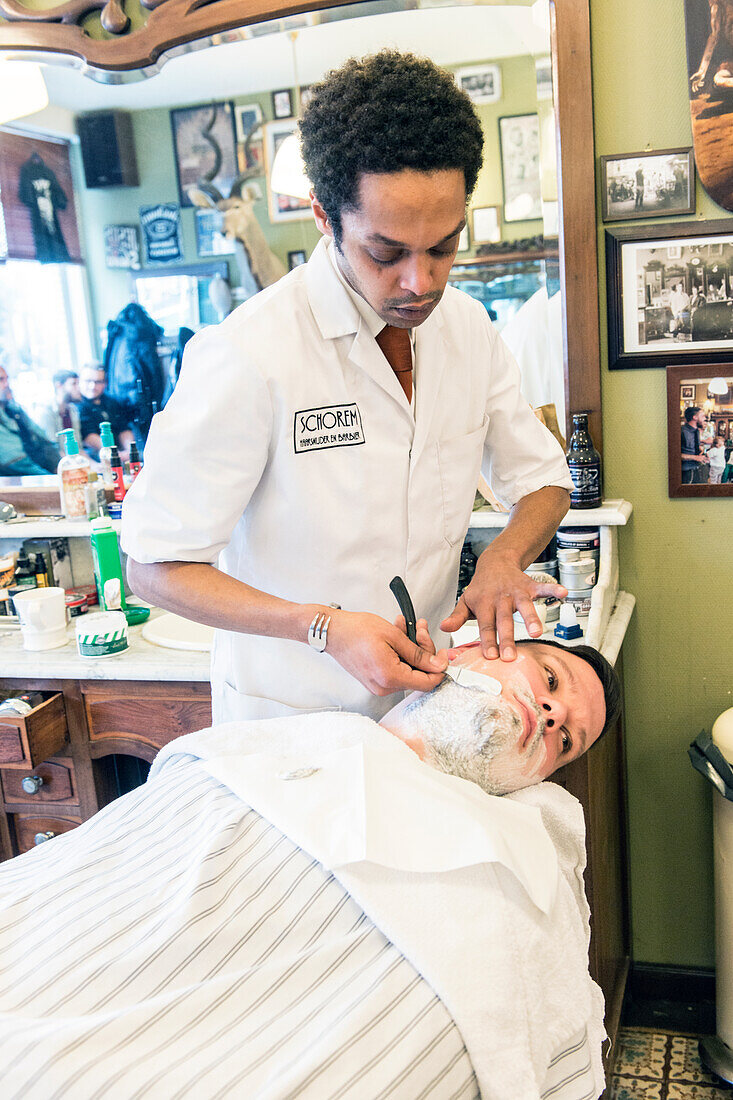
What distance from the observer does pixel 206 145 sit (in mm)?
2502

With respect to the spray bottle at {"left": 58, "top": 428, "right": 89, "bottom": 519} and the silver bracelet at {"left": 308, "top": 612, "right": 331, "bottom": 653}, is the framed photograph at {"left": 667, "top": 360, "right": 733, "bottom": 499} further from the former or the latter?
the spray bottle at {"left": 58, "top": 428, "right": 89, "bottom": 519}

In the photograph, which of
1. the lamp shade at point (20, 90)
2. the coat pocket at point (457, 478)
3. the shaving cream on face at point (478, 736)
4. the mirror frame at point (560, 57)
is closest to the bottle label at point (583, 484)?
the mirror frame at point (560, 57)

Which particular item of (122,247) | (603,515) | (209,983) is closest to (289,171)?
(122,247)

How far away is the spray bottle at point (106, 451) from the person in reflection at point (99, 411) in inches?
1.0

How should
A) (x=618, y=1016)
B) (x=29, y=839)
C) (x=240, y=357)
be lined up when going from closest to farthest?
1. (x=240, y=357)
2. (x=618, y=1016)
3. (x=29, y=839)

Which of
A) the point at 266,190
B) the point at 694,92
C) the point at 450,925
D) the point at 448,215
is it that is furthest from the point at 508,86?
the point at 450,925

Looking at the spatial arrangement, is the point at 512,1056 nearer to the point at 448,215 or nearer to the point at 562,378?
the point at 448,215

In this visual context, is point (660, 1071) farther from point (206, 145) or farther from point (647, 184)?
point (206, 145)

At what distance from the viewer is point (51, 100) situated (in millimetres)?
2596

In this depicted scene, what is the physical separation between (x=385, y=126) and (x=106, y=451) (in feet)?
5.43

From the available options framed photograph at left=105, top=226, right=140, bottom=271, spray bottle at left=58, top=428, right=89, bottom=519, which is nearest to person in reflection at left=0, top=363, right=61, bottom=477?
spray bottle at left=58, top=428, right=89, bottom=519

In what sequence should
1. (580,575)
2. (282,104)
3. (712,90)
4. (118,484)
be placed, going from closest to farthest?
(712,90) < (580,575) < (282,104) < (118,484)

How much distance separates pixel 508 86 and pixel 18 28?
4.27ft

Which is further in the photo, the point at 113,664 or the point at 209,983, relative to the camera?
the point at 113,664
